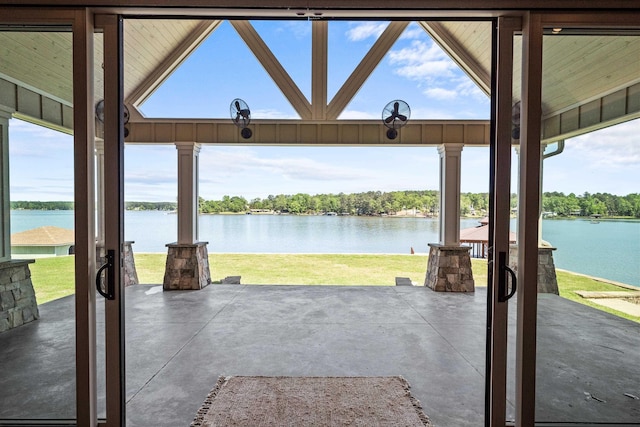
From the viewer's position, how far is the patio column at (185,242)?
6.58 m

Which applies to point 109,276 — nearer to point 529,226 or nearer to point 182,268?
point 529,226

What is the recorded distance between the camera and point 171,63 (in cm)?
568

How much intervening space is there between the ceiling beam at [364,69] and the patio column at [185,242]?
2.73 m

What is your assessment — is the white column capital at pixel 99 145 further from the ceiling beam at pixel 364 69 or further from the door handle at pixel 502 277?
the ceiling beam at pixel 364 69

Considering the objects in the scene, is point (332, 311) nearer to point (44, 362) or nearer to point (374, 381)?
point (374, 381)

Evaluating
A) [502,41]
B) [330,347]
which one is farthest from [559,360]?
[330,347]

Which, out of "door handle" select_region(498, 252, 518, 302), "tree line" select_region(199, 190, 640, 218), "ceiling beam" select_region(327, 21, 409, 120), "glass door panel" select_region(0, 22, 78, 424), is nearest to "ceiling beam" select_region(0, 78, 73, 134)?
"glass door panel" select_region(0, 22, 78, 424)

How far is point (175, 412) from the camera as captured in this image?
246cm

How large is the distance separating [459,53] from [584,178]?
4.30m

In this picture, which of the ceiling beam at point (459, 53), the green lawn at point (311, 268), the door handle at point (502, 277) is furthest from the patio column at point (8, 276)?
the green lawn at point (311, 268)

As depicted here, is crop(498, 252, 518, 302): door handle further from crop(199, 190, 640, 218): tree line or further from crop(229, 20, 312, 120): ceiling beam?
crop(199, 190, 640, 218): tree line

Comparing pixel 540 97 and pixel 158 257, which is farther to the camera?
pixel 158 257

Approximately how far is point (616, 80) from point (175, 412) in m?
3.39

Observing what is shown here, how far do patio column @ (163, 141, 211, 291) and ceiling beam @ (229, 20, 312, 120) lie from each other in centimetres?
205
